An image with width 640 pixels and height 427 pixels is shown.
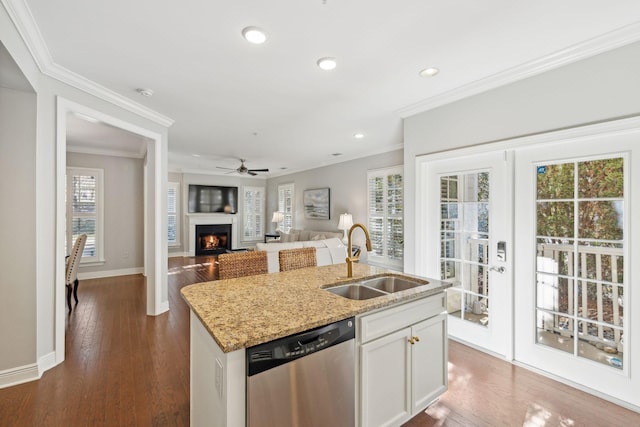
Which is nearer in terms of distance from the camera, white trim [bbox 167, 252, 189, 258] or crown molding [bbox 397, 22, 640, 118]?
crown molding [bbox 397, 22, 640, 118]


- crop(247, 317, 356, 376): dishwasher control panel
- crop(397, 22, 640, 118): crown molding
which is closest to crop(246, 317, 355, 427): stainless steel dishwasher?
crop(247, 317, 356, 376): dishwasher control panel

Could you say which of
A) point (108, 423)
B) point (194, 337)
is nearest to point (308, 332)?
point (194, 337)

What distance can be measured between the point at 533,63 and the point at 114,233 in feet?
23.6

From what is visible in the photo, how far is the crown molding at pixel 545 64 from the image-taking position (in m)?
2.00

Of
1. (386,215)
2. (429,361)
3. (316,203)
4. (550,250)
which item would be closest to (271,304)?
(429,361)

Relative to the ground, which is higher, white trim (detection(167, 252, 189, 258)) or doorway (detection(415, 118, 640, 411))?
doorway (detection(415, 118, 640, 411))

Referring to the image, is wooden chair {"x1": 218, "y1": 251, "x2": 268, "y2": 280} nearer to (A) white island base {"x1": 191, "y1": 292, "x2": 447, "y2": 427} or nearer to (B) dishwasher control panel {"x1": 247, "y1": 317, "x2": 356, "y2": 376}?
(A) white island base {"x1": 191, "y1": 292, "x2": 447, "y2": 427}

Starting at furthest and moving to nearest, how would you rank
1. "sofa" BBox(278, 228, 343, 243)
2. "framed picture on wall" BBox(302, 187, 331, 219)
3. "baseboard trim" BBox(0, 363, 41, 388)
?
"framed picture on wall" BBox(302, 187, 331, 219) → "sofa" BBox(278, 228, 343, 243) → "baseboard trim" BBox(0, 363, 41, 388)

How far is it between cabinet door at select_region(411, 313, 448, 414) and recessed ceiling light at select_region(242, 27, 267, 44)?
2228mm

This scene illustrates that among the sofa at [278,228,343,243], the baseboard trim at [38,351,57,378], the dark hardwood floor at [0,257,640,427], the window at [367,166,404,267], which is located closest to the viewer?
the dark hardwood floor at [0,257,640,427]

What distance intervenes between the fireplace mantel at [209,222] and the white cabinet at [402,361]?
783 centimetres

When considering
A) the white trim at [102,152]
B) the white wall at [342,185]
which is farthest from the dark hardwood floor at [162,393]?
the white trim at [102,152]

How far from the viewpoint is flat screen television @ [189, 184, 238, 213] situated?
8.45 metres

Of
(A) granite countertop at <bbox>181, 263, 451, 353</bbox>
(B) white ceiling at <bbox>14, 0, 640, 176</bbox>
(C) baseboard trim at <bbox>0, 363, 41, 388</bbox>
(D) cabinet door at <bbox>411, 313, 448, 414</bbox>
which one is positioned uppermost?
(B) white ceiling at <bbox>14, 0, 640, 176</bbox>
